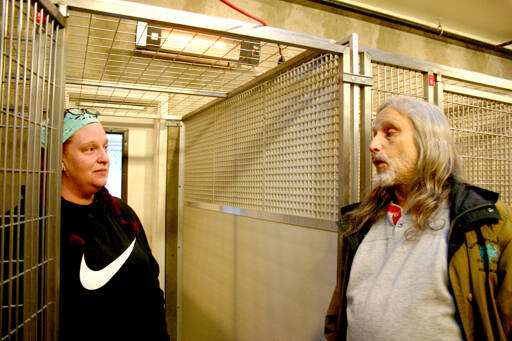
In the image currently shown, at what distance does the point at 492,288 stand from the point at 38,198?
115cm

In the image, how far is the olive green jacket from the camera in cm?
84

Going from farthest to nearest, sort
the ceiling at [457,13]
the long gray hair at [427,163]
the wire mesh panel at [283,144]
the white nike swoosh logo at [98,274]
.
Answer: the ceiling at [457,13], the wire mesh panel at [283,144], the white nike swoosh logo at [98,274], the long gray hair at [427,163]

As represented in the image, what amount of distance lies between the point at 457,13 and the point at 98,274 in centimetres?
431

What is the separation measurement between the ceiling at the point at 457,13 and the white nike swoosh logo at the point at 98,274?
319 cm

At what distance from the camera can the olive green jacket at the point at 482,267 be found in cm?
84

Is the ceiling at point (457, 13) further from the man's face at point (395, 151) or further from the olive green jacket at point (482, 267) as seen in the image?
the olive green jacket at point (482, 267)

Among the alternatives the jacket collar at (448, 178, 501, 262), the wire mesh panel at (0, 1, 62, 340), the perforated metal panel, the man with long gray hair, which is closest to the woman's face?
the wire mesh panel at (0, 1, 62, 340)

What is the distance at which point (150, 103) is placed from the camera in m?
2.91

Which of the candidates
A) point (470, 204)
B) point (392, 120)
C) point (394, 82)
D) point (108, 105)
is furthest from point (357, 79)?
point (108, 105)

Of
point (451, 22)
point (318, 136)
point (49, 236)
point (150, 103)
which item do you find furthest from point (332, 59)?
point (451, 22)

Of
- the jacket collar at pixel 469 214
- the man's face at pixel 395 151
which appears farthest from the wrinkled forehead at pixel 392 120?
the jacket collar at pixel 469 214

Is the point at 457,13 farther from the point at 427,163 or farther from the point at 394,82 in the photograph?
the point at 427,163

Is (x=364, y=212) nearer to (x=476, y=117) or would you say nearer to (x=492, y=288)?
(x=492, y=288)

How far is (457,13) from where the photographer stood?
152 inches
